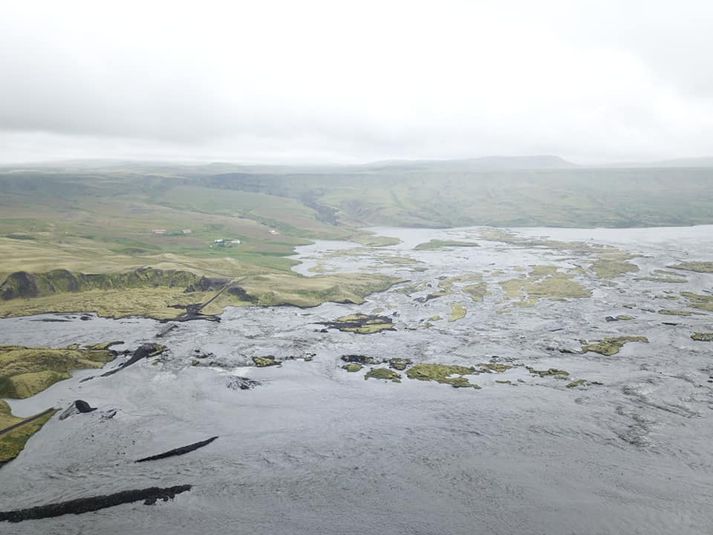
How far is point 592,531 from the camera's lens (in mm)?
32875

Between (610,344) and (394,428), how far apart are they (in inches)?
1378

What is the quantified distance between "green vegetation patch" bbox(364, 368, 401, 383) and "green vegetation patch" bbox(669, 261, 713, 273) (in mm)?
93789

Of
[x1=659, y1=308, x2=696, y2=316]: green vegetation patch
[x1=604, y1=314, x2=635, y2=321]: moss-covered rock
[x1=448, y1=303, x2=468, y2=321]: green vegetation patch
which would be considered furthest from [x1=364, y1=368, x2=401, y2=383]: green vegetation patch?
[x1=659, y1=308, x2=696, y2=316]: green vegetation patch

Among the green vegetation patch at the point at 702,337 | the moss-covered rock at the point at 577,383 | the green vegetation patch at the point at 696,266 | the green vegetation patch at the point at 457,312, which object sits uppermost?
the green vegetation patch at the point at 702,337

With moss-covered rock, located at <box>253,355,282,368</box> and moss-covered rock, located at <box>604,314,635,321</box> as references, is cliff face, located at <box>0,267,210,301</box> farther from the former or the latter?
moss-covered rock, located at <box>604,314,635,321</box>

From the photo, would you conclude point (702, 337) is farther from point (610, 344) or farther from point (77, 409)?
point (77, 409)

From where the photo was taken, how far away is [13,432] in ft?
143

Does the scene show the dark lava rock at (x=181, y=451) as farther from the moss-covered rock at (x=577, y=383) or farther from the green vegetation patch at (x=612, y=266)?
the green vegetation patch at (x=612, y=266)

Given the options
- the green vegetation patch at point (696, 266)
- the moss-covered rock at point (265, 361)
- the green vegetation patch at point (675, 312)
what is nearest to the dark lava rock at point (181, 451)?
the moss-covered rock at point (265, 361)

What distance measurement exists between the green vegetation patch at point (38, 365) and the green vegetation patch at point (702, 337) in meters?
73.9

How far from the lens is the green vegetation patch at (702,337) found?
65.3 meters

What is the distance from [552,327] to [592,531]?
44.1m

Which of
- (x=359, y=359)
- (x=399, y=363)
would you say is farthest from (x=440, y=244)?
(x=399, y=363)

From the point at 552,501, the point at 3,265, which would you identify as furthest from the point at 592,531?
the point at 3,265
